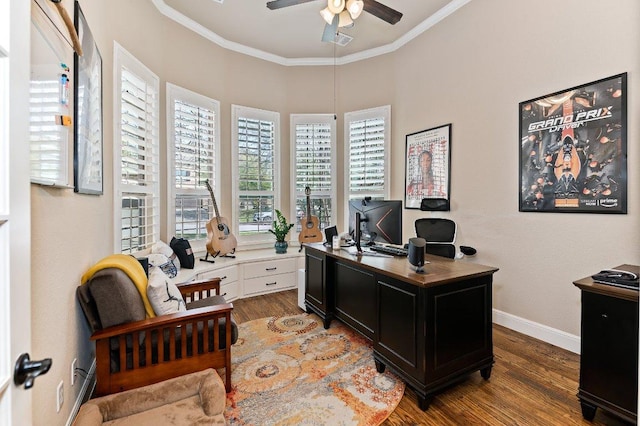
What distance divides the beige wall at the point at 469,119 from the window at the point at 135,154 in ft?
0.42

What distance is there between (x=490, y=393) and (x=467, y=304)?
63 cm

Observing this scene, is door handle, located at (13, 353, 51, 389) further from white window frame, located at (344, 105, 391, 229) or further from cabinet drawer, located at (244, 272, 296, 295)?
white window frame, located at (344, 105, 391, 229)

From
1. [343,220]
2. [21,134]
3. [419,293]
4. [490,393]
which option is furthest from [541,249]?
[21,134]

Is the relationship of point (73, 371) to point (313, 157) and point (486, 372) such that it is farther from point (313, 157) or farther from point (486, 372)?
point (313, 157)

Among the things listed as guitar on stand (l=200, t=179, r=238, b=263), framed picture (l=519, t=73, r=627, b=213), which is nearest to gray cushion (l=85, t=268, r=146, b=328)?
guitar on stand (l=200, t=179, r=238, b=263)

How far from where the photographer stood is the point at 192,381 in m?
1.73

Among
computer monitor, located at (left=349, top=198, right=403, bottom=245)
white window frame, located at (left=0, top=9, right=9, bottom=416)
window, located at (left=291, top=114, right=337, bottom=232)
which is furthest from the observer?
window, located at (left=291, top=114, right=337, bottom=232)

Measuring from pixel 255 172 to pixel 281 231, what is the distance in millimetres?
1028

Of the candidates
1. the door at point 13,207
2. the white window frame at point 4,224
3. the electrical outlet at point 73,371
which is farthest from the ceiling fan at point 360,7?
the electrical outlet at point 73,371

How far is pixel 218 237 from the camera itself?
3.78 metres

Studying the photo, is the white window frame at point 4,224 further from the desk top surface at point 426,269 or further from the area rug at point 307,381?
the desk top surface at point 426,269

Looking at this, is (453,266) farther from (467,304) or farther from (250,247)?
(250,247)

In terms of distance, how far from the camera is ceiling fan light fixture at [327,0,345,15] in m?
2.67

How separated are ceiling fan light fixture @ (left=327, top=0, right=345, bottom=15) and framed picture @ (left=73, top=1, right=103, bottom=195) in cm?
197
